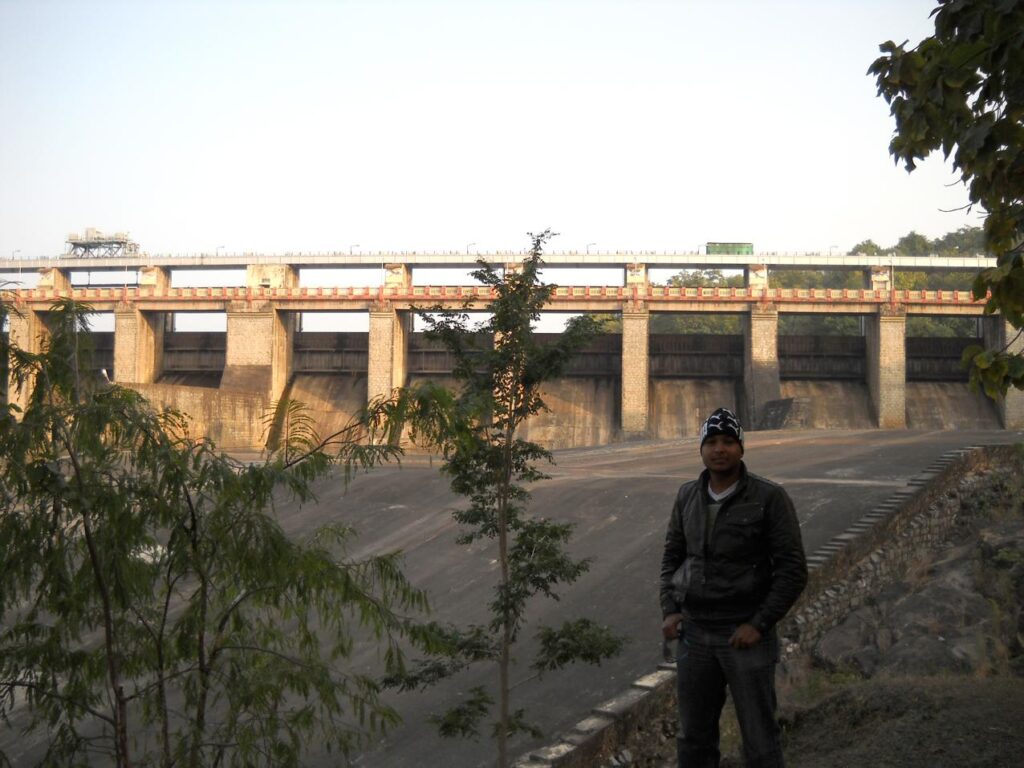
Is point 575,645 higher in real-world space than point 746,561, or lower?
lower

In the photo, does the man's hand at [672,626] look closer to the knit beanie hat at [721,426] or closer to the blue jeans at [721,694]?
the blue jeans at [721,694]

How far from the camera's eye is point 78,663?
201 inches

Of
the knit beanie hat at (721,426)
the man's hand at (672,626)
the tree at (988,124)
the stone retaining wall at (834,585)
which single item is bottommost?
the stone retaining wall at (834,585)

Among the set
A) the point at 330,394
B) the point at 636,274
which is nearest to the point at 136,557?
the point at 636,274

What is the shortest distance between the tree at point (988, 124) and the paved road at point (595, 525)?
7534mm

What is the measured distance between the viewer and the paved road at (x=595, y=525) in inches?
468

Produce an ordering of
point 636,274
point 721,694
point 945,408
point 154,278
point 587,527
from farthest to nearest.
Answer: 1. point 154,278
2. point 636,274
3. point 945,408
4. point 587,527
5. point 721,694

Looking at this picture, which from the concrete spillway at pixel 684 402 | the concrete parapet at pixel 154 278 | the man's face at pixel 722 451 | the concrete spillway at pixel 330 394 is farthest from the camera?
the concrete parapet at pixel 154 278

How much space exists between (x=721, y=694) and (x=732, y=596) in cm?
49

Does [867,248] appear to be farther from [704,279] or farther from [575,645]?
[575,645]

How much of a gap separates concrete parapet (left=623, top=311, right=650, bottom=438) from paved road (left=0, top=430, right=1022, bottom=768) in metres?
8.61

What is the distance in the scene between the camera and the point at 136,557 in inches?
204

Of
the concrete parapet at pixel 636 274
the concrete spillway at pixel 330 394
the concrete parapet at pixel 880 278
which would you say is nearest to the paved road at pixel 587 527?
the concrete parapet at pixel 880 278

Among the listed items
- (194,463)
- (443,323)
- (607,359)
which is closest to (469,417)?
(443,323)
